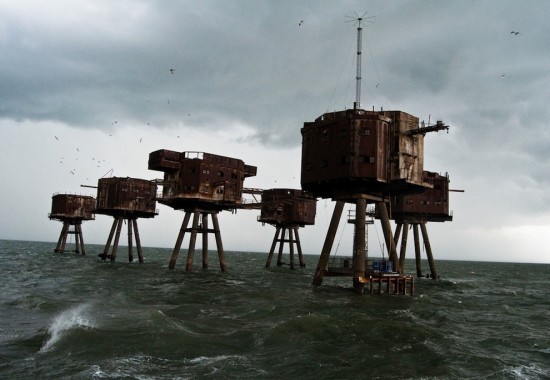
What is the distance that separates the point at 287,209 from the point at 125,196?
2003 centimetres

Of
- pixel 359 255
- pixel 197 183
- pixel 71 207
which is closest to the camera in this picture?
pixel 359 255

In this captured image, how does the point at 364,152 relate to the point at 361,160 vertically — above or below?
above

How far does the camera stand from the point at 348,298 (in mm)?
26359

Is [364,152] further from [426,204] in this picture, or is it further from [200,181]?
[426,204]

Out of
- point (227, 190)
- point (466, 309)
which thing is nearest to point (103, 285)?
point (227, 190)

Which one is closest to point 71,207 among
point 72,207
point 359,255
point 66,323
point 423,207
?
point 72,207

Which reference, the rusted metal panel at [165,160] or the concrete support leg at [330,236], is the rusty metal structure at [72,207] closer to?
the rusted metal panel at [165,160]

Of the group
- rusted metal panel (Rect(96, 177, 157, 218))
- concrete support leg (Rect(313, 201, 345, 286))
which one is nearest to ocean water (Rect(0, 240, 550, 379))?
concrete support leg (Rect(313, 201, 345, 286))

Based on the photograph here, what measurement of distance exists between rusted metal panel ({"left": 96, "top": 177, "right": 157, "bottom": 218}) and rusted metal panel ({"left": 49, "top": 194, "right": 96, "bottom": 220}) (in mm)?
16101

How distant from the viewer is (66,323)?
16.2 metres

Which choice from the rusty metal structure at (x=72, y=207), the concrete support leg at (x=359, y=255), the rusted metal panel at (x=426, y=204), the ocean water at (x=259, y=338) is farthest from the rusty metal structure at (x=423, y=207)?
the rusty metal structure at (x=72, y=207)

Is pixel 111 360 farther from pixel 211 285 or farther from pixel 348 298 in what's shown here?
pixel 211 285

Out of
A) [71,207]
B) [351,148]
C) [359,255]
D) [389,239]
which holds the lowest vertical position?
[359,255]

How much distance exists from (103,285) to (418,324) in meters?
21.6
